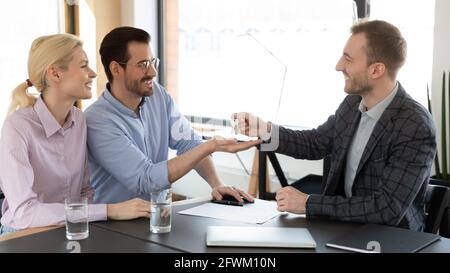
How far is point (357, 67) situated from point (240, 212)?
0.77 meters

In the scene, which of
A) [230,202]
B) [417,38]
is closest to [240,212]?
[230,202]

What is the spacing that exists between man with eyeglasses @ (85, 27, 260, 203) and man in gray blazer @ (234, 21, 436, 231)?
11.8 inches

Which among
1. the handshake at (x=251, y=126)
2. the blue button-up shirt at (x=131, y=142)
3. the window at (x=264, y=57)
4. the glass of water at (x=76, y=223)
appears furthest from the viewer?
the window at (x=264, y=57)

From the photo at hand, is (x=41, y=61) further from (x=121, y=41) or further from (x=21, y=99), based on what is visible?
(x=121, y=41)

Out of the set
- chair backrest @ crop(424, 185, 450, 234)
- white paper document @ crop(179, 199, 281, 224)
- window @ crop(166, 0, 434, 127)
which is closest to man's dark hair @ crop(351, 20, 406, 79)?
chair backrest @ crop(424, 185, 450, 234)

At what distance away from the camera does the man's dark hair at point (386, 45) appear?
2080 millimetres

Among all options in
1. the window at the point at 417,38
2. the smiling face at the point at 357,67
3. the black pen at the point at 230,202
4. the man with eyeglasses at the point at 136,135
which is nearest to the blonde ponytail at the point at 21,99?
the man with eyeglasses at the point at 136,135

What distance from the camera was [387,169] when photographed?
179 cm

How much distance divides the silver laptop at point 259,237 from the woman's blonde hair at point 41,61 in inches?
36.3

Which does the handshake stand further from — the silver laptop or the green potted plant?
the green potted plant

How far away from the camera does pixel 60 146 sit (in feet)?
6.47

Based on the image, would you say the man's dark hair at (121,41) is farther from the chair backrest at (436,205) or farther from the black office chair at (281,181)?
the chair backrest at (436,205)

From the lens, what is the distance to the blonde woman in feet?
5.60

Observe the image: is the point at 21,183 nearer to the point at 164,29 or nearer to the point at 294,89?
the point at 294,89
